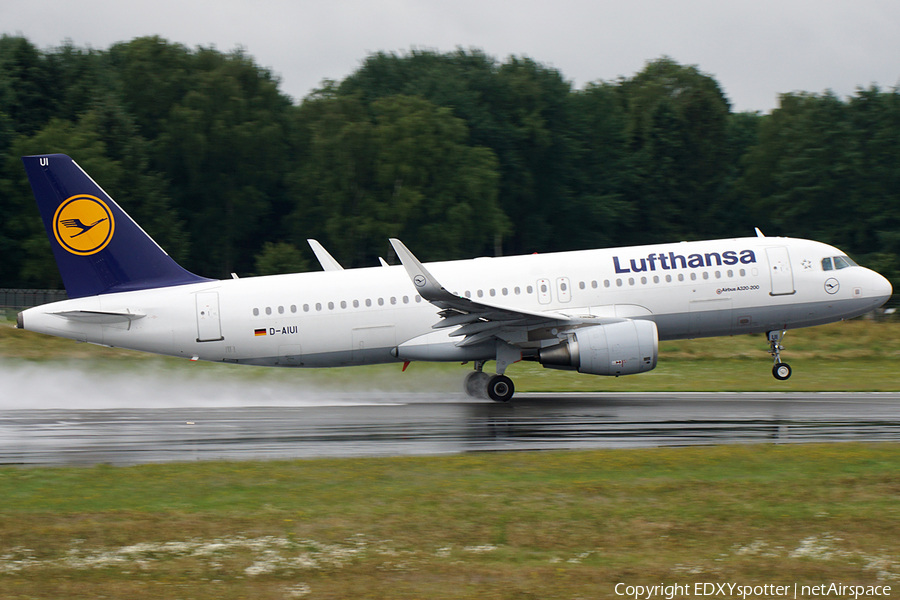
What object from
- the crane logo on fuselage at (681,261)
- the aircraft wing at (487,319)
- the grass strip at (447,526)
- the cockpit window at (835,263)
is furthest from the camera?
the cockpit window at (835,263)

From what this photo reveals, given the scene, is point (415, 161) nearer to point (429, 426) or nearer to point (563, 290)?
point (563, 290)

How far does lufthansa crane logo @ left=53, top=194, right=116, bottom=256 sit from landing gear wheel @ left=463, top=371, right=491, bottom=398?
A: 363 inches

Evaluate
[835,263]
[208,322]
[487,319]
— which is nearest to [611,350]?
[487,319]

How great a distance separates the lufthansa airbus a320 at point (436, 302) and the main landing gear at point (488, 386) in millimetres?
30

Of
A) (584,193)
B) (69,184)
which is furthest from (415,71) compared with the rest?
(69,184)

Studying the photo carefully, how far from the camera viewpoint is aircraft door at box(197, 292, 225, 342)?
21.8 metres

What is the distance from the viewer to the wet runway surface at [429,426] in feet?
48.4

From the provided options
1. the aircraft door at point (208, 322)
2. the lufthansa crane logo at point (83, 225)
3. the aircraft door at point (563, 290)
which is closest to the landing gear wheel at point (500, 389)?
the aircraft door at point (563, 290)

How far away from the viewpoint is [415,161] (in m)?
59.9

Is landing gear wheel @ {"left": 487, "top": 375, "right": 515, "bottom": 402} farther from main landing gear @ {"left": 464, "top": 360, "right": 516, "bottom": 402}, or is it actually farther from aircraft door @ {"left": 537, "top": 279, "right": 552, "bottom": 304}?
aircraft door @ {"left": 537, "top": 279, "right": 552, "bottom": 304}

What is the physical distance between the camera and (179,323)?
21.8 meters

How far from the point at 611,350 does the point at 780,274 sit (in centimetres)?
537

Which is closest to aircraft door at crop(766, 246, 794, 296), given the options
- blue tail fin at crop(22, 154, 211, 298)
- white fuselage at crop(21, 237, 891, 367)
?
white fuselage at crop(21, 237, 891, 367)

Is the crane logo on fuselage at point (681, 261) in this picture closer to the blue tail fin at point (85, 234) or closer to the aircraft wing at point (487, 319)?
the aircraft wing at point (487, 319)
